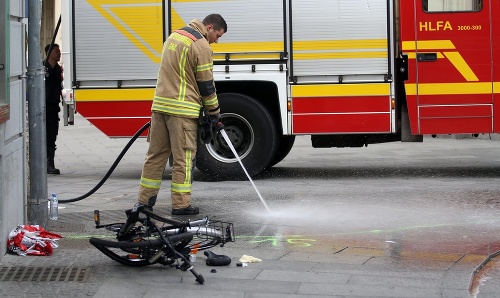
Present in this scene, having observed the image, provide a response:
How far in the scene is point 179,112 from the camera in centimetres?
895

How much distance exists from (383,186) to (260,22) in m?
2.44

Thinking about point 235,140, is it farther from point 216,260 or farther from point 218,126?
point 216,260

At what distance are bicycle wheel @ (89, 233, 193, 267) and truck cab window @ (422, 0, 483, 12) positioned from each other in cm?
626

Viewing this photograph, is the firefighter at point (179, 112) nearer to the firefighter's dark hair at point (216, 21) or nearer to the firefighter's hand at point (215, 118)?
the firefighter's hand at point (215, 118)

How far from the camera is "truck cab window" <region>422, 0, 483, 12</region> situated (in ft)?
38.8

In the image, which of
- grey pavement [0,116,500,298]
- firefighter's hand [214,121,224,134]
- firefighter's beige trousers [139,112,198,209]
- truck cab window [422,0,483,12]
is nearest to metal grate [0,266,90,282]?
grey pavement [0,116,500,298]

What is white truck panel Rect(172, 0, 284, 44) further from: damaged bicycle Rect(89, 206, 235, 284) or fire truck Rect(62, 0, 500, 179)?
damaged bicycle Rect(89, 206, 235, 284)

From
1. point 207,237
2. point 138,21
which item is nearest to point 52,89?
point 138,21

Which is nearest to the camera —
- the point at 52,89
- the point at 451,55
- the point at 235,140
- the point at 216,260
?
the point at 216,260

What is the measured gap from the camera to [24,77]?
7.75 m

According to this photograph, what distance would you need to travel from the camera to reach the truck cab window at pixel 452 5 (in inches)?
466

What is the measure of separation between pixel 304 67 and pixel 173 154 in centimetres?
349

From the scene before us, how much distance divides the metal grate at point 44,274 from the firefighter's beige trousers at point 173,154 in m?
2.38

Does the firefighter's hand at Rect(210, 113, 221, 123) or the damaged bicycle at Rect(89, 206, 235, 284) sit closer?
the damaged bicycle at Rect(89, 206, 235, 284)
